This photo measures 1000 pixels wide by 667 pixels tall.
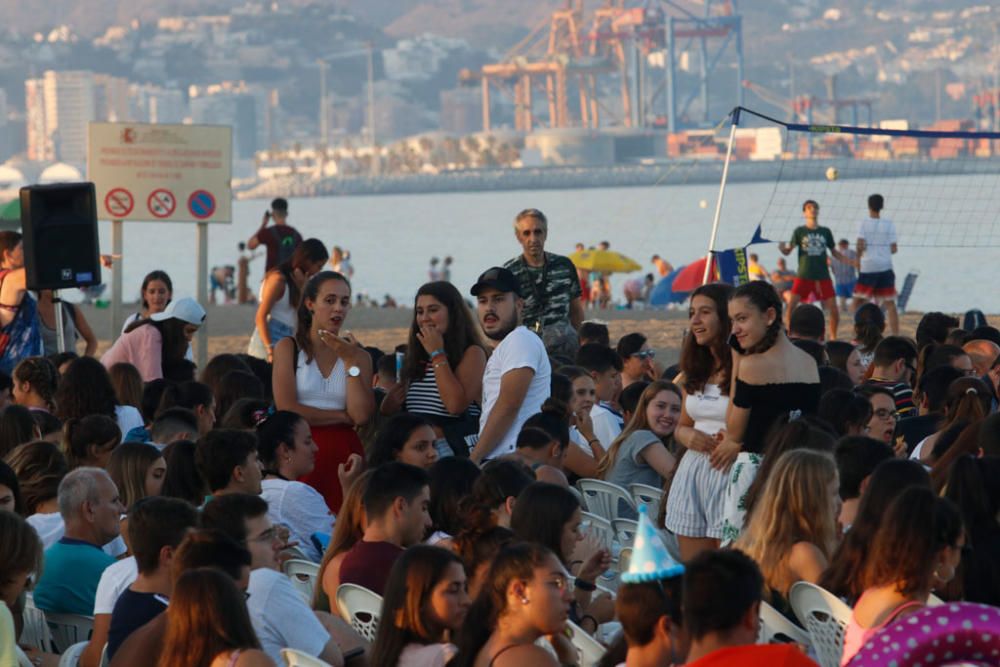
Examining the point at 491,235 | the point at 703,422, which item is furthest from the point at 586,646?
the point at 491,235

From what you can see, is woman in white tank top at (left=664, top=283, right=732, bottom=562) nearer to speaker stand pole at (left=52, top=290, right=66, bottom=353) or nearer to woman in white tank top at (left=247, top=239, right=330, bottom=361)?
woman in white tank top at (left=247, top=239, right=330, bottom=361)

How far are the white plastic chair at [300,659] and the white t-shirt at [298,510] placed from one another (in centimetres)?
185

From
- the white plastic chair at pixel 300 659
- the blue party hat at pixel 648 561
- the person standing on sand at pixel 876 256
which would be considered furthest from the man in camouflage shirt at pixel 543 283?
the person standing on sand at pixel 876 256

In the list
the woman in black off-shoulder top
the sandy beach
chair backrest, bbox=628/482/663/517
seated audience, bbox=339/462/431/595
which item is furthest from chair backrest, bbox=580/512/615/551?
the sandy beach

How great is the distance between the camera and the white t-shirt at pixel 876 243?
1503 cm

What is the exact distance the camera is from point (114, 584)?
14.8 feet

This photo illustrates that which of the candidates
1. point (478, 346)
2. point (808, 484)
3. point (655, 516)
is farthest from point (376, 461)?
point (808, 484)

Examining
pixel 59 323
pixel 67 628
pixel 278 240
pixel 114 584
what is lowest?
pixel 67 628

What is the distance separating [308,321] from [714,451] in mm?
1759

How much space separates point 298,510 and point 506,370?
91 centimetres

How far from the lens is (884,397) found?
654cm

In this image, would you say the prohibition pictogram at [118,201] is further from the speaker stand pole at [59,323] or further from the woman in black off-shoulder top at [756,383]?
the woman in black off-shoulder top at [756,383]

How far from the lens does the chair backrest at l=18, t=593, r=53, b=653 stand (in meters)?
4.69

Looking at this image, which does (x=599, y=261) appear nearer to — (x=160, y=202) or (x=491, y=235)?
(x=160, y=202)
